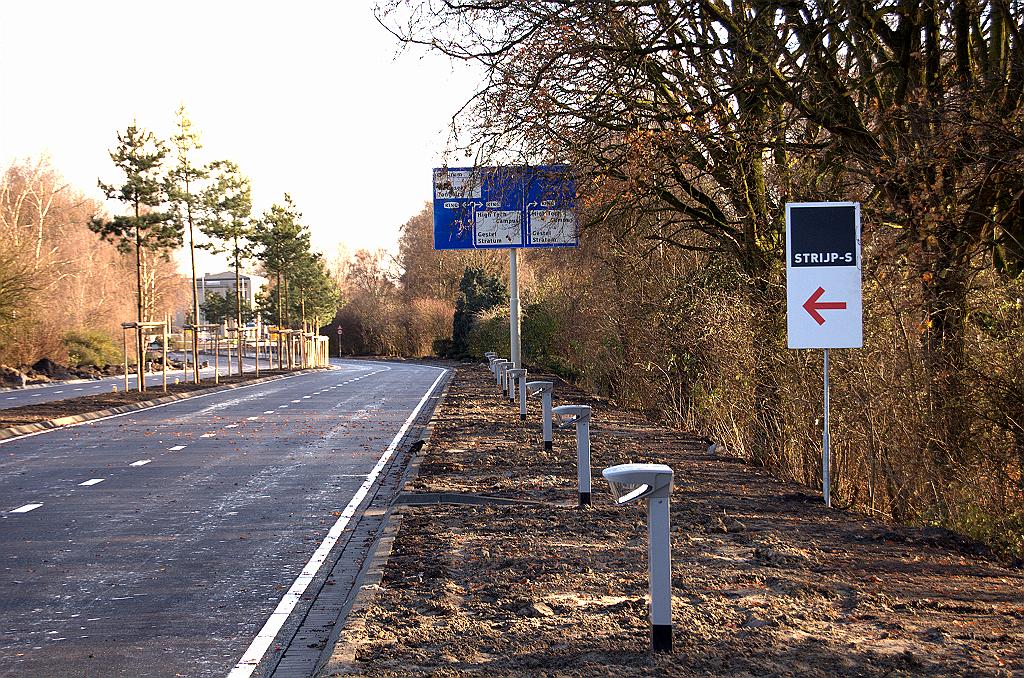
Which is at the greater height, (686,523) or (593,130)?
(593,130)

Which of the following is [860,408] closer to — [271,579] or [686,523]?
[686,523]

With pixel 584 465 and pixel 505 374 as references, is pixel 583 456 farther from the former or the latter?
pixel 505 374

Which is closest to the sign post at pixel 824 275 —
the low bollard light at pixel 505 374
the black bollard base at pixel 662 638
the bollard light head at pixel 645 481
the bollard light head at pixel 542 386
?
the bollard light head at pixel 645 481

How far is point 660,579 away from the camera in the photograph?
18.5ft

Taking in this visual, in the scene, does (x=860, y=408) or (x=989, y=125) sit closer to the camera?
(x=989, y=125)

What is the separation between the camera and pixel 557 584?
716 cm

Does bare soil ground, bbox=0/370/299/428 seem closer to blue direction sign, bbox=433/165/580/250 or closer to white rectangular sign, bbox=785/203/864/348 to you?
Result: blue direction sign, bbox=433/165/580/250

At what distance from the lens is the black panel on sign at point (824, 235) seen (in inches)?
396

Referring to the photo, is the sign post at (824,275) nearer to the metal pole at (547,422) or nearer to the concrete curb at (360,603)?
the concrete curb at (360,603)

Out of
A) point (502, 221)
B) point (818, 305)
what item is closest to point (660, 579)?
point (818, 305)

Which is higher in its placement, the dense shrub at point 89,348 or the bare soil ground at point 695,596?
the dense shrub at point 89,348

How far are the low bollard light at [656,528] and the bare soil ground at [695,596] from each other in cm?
14

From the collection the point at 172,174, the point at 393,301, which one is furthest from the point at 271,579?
the point at 393,301

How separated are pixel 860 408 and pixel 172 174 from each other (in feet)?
133
